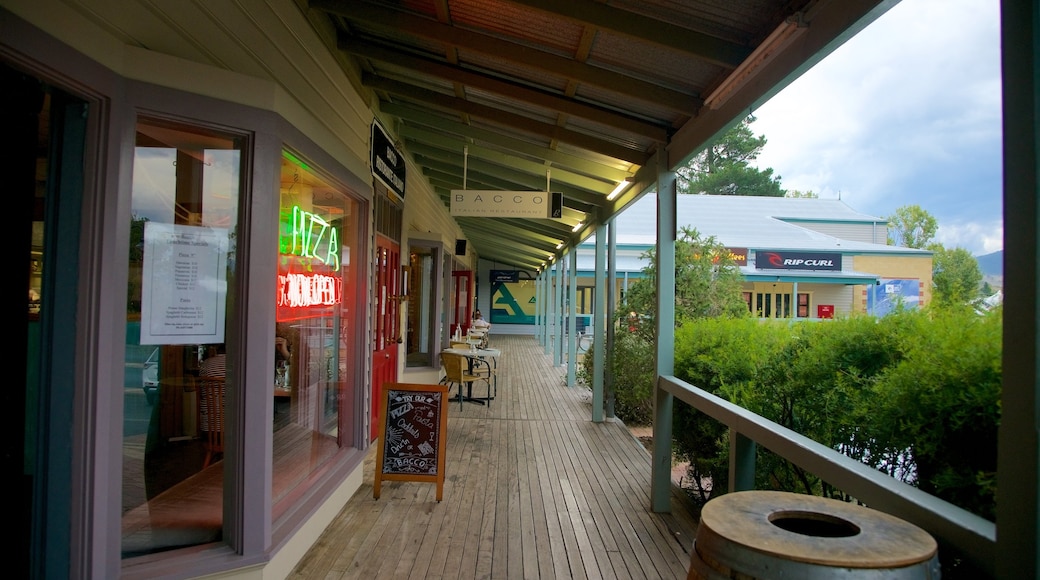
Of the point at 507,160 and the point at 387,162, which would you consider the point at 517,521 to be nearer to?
the point at 387,162

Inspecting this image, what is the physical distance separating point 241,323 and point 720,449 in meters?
3.11

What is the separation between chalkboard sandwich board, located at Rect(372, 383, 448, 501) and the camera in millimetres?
4301

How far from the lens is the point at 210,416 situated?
3676 millimetres

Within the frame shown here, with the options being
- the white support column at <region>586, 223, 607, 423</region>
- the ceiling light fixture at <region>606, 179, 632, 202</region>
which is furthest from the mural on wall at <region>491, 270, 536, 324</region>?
the ceiling light fixture at <region>606, 179, 632, 202</region>

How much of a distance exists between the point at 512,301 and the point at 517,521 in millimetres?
22189

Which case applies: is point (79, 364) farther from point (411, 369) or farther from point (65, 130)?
point (411, 369)

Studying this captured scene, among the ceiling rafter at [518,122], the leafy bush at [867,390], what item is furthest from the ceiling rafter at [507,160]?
the leafy bush at [867,390]

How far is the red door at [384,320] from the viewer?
18.2 feet

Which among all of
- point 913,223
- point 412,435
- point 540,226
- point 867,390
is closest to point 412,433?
point 412,435

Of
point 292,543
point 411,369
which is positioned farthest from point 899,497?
point 411,369

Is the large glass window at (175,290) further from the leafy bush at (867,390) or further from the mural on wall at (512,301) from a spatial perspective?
the mural on wall at (512,301)

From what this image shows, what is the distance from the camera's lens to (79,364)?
6.89 ft

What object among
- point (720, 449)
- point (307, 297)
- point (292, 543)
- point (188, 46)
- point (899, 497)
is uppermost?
point (188, 46)

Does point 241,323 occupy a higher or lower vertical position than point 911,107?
lower
